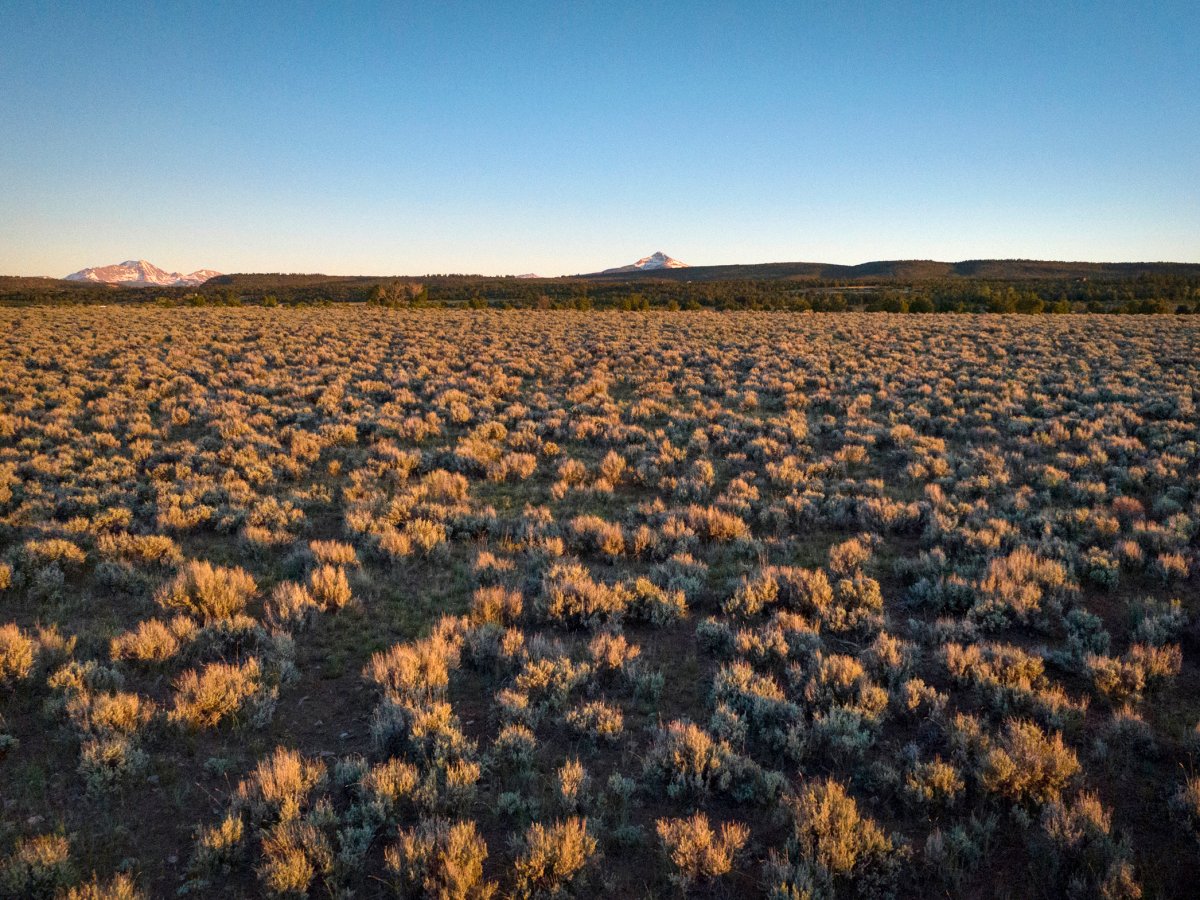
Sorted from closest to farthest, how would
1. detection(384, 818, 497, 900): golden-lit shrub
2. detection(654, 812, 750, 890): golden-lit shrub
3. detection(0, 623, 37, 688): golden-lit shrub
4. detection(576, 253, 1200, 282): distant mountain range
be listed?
detection(384, 818, 497, 900): golden-lit shrub → detection(654, 812, 750, 890): golden-lit shrub → detection(0, 623, 37, 688): golden-lit shrub → detection(576, 253, 1200, 282): distant mountain range

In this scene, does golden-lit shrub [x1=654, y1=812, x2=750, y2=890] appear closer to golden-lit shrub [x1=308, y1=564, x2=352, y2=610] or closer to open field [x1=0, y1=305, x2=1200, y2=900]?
open field [x1=0, y1=305, x2=1200, y2=900]

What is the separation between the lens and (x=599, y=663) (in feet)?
17.1

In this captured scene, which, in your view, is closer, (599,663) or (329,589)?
(599,663)

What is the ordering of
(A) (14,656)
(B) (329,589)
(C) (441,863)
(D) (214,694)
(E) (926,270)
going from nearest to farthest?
(C) (441,863)
(D) (214,694)
(A) (14,656)
(B) (329,589)
(E) (926,270)

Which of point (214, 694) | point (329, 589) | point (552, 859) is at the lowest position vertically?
point (552, 859)

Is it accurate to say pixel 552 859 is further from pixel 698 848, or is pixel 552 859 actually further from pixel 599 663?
pixel 599 663

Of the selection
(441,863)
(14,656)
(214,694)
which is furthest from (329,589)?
(441,863)

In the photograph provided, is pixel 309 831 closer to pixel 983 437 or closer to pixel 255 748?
pixel 255 748

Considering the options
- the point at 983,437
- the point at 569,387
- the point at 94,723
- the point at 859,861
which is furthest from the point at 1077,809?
the point at 569,387

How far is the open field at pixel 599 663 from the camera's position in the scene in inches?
135

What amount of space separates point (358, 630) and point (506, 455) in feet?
19.5

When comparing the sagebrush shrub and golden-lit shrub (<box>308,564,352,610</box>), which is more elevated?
golden-lit shrub (<box>308,564,352,610</box>)

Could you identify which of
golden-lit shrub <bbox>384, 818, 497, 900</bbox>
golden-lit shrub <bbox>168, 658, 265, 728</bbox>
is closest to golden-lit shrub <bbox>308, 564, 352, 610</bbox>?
golden-lit shrub <bbox>168, 658, 265, 728</bbox>

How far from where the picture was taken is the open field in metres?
3.44
